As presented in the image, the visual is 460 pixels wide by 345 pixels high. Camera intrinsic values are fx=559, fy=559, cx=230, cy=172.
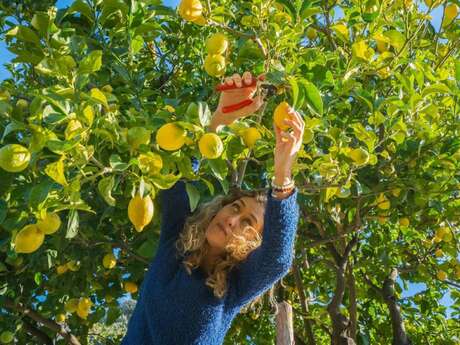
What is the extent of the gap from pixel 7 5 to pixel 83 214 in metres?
1.14

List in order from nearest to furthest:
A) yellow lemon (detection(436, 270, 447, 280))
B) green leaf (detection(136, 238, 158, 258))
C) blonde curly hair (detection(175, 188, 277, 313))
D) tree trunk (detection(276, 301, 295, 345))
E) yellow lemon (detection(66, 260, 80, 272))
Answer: blonde curly hair (detection(175, 188, 277, 313)) < green leaf (detection(136, 238, 158, 258)) < tree trunk (detection(276, 301, 295, 345)) < yellow lemon (detection(66, 260, 80, 272)) < yellow lemon (detection(436, 270, 447, 280))

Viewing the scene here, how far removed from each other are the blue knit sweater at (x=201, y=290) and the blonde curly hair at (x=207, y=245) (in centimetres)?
2

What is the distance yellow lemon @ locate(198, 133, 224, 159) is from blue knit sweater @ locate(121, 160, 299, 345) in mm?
228

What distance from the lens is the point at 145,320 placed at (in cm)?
148

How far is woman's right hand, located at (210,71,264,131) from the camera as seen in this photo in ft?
4.10

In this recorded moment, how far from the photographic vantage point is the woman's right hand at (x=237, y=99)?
1.25 m

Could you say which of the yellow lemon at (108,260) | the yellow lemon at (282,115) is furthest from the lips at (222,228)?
the yellow lemon at (108,260)

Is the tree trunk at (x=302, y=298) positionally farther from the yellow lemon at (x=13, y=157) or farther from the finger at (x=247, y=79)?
the yellow lemon at (x=13, y=157)

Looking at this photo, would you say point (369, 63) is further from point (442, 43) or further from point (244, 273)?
point (442, 43)

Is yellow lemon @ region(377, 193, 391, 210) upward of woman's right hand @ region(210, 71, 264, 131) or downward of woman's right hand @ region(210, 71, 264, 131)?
downward

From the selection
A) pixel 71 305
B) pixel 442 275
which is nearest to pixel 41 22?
pixel 71 305

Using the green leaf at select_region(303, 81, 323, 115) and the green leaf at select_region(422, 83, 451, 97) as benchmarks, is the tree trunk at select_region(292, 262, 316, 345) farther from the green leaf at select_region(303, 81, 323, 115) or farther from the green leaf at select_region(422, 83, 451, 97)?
the green leaf at select_region(303, 81, 323, 115)

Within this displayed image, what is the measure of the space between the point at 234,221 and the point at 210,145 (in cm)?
45

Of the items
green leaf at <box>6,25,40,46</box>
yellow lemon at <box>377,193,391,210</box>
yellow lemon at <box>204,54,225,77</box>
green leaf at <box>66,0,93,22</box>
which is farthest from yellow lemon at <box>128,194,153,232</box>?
yellow lemon at <box>377,193,391,210</box>
